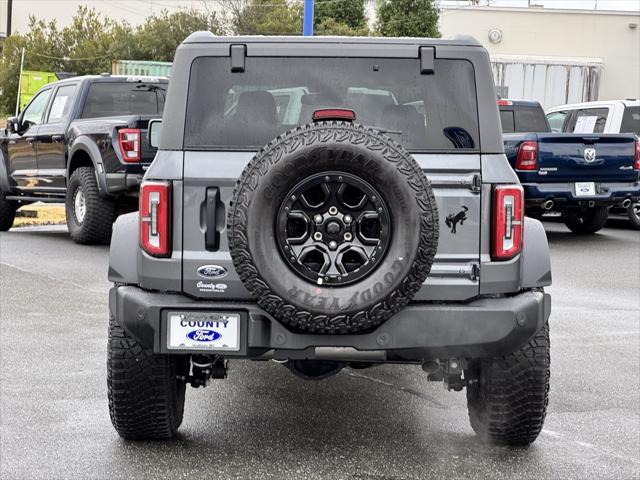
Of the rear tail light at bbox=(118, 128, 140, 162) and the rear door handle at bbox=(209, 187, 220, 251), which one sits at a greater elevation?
the rear tail light at bbox=(118, 128, 140, 162)

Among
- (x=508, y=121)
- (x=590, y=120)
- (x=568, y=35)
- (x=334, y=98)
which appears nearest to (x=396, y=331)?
(x=334, y=98)

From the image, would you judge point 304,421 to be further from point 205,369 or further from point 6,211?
point 6,211

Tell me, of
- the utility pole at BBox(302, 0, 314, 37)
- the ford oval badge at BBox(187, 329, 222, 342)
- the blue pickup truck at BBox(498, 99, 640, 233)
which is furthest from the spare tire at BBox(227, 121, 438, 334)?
the utility pole at BBox(302, 0, 314, 37)

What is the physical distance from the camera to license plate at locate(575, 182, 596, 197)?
13.5 m

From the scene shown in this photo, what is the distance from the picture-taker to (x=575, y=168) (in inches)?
531

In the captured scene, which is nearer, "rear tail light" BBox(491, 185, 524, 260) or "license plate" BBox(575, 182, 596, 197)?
"rear tail light" BBox(491, 185, 524, 260)

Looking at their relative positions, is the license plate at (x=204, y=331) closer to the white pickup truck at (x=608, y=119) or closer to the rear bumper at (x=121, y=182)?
the rear bumper at (x=121, y=182)

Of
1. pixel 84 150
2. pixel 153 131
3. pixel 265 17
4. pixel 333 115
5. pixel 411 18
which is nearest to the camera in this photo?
pixel 333 115

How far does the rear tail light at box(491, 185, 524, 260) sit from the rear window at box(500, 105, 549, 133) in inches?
444

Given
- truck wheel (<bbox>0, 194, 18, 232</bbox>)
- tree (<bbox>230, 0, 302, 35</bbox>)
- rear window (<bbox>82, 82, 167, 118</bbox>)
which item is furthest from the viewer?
tree (<bbox>230, 0, 302, 35</bbox>)

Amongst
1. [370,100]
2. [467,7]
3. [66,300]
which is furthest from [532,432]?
[467,7]

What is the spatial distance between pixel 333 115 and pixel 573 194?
30.6 ft

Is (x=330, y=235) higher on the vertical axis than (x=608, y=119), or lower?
lower

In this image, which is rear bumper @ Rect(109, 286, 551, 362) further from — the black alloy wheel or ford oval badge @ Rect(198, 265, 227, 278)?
the black alloy wheel
